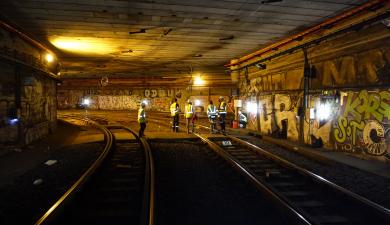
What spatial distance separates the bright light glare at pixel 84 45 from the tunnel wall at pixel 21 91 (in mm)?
1027

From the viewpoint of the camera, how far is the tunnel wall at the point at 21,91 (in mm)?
10367

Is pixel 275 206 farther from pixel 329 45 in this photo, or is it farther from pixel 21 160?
pixel 21 160

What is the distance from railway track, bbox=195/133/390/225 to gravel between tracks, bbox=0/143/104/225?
423 cm

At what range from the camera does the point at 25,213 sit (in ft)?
18.4

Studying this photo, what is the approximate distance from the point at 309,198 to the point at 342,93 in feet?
17.6

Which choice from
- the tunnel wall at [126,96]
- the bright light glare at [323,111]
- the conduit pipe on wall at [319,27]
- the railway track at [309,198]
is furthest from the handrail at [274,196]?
the tunnel wall at [126,96]

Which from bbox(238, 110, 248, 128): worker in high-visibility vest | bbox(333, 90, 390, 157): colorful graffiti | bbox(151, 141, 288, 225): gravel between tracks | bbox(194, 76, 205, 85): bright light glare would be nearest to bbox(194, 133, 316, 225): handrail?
bbox(151, 141, 288, 225): gravel between tracks

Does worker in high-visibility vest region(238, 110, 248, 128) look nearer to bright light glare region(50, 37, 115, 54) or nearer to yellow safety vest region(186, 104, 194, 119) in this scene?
yellow safety vest region(186, 104, 194, 119)

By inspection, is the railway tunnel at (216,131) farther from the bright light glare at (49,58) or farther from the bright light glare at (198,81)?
the bright light glare at (198,81)

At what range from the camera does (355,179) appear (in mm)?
7609

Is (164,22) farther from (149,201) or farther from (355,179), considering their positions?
(355,179)

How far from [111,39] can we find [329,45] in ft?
27.3

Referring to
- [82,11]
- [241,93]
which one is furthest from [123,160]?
[241,93]

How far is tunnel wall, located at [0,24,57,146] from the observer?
10367 mm
